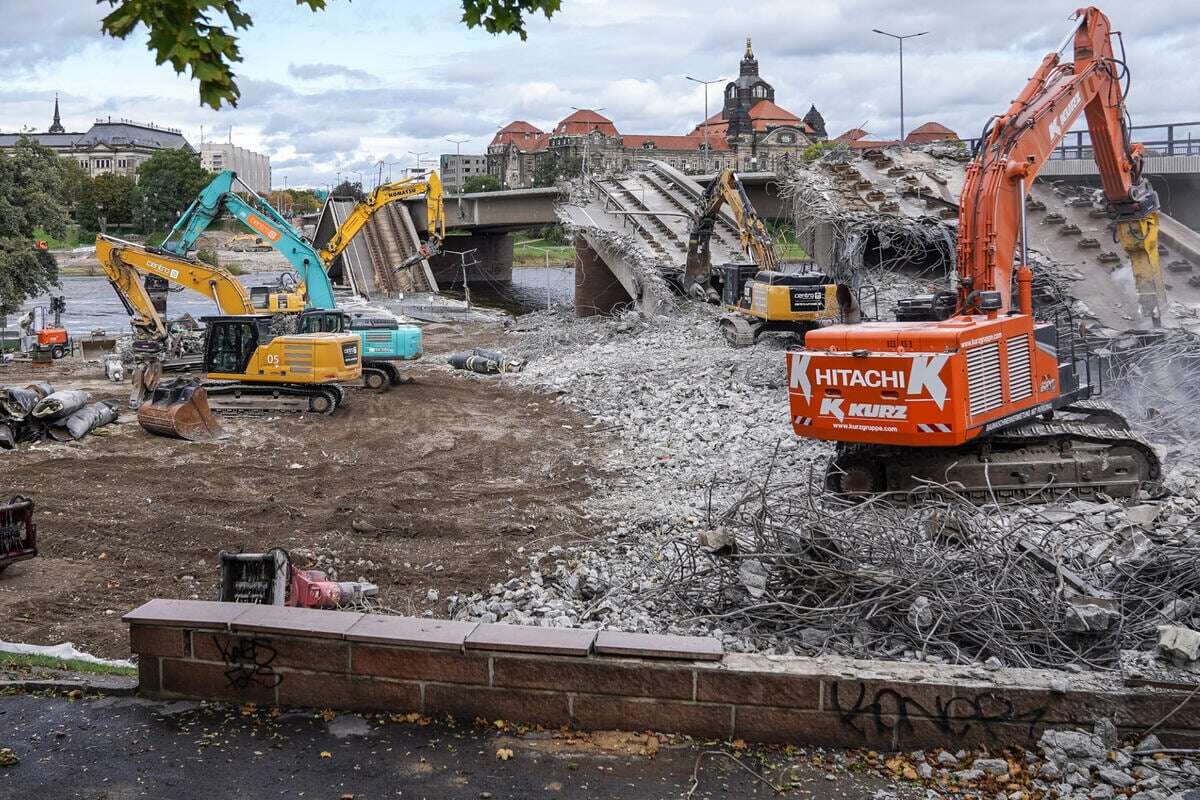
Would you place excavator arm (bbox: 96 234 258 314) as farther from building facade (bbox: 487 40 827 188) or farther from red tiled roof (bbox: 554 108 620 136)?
red tiled roof (bbox: 554 108 620 136)

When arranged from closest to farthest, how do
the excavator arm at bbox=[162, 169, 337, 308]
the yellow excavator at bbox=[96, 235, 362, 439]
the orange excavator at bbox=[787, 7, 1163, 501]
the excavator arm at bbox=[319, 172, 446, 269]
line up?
the orange excavator at bbox=[787, 7, 1163, 501] < the yellow excavator at bbox=[96, 235, 362, 439] < the excavator arm at bbox=[162, 169, 337, 308] < the excavator arm at bbox=[319, 172, 446, 269]

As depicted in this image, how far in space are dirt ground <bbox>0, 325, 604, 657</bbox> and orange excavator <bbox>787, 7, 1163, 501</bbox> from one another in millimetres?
3408

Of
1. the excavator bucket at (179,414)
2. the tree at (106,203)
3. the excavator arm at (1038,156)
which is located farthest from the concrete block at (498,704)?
the tree at (106,203)

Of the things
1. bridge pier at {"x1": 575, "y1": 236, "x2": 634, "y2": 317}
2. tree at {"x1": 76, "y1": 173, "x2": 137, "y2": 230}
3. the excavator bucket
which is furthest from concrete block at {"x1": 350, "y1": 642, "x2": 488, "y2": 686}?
tree at {"x1": 76, "y1": 173, "x2": 137, "y2": 230}

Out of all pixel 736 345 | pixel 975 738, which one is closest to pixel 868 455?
pixel 975 738

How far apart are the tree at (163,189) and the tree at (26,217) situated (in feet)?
250

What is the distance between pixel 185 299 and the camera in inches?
2228

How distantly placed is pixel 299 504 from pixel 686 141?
501 feet

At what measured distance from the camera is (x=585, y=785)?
5.48m

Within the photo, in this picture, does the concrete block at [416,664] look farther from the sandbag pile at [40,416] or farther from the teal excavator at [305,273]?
the teal excavator at [305,273]

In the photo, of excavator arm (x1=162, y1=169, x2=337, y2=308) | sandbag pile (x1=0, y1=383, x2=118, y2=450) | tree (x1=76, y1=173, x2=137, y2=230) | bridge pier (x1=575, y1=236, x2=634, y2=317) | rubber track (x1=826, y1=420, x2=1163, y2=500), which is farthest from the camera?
tree (x1=76, y1=173, x2=137, y2=230)

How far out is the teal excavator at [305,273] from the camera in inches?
968

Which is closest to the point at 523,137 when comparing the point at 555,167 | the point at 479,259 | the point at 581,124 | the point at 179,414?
the point at 581,124

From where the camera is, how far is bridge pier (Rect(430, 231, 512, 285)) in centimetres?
6944
